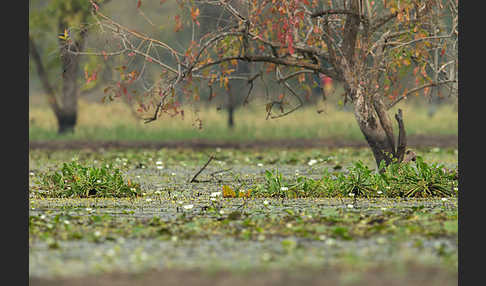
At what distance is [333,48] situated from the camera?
619 inches

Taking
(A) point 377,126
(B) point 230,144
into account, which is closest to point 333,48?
(A) point 377,126

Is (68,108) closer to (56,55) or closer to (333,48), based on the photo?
(56,55)

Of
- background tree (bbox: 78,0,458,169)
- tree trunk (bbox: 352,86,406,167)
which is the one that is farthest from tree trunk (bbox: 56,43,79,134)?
tree trunk (bbox: 352,86,406,167)

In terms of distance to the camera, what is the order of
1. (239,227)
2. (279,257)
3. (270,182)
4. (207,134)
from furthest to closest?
1. (207,134)
2. (270,182)
3. (239,227)
4. (279,257)

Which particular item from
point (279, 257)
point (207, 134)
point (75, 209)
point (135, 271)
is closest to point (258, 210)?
point (75, 209)

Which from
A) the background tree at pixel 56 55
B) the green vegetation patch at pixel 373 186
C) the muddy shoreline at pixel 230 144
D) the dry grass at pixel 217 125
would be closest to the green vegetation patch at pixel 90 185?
the green vegetation patch at pixel 373 186

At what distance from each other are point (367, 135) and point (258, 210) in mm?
4072

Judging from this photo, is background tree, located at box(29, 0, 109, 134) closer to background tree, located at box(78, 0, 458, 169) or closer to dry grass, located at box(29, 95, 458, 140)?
dry grass, located at box(29, 95, 458, 140)

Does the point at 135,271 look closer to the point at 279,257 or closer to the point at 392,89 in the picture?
the point at 279,257

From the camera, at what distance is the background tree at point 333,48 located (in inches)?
576

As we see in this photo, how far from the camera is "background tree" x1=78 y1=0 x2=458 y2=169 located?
1462cm

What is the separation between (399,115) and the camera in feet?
51.8

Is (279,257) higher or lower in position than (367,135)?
lower

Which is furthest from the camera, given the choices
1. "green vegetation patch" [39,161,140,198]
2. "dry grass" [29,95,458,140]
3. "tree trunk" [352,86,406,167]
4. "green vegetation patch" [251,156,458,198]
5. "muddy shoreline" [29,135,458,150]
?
"dry grass" [29,95,458,140]
